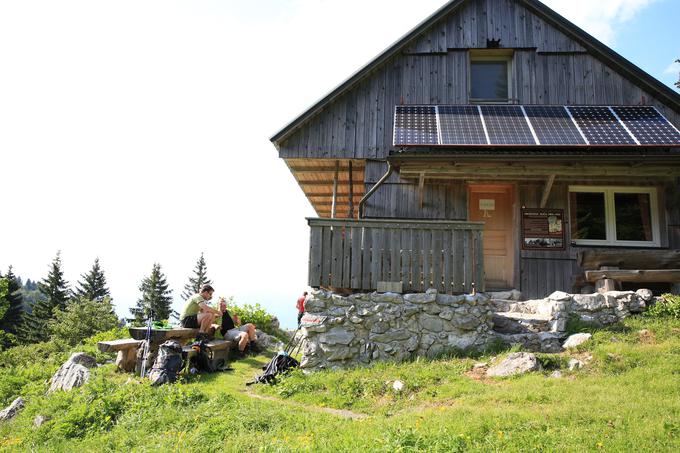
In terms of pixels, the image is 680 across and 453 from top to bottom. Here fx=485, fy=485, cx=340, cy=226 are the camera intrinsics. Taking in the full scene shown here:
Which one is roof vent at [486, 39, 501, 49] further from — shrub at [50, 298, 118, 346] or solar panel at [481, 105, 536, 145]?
shrub at [50, 298, 118, 346]

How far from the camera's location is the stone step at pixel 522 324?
33.9ft

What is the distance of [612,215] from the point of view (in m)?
13.2

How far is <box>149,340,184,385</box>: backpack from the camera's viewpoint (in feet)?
30.1

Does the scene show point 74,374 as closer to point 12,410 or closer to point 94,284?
point 12,410

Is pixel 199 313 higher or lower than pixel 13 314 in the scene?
higher

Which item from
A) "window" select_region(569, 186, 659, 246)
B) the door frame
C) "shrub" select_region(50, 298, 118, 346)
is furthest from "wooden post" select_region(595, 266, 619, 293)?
"shrub" select_region(50, 298, 118, 346)

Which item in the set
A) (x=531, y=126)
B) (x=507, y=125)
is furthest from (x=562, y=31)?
(x=507, y=125)

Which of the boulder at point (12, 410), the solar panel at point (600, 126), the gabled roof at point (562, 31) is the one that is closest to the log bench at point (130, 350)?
the boulder at point (12, 410)

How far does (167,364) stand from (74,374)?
2.67m

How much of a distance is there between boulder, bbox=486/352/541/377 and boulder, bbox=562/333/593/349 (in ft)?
4.48

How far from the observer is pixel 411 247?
10.4 metres

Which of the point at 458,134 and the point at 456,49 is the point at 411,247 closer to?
the point at 458,134

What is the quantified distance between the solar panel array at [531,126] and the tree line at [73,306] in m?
26.3

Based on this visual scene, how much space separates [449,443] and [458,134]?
8650 mm
